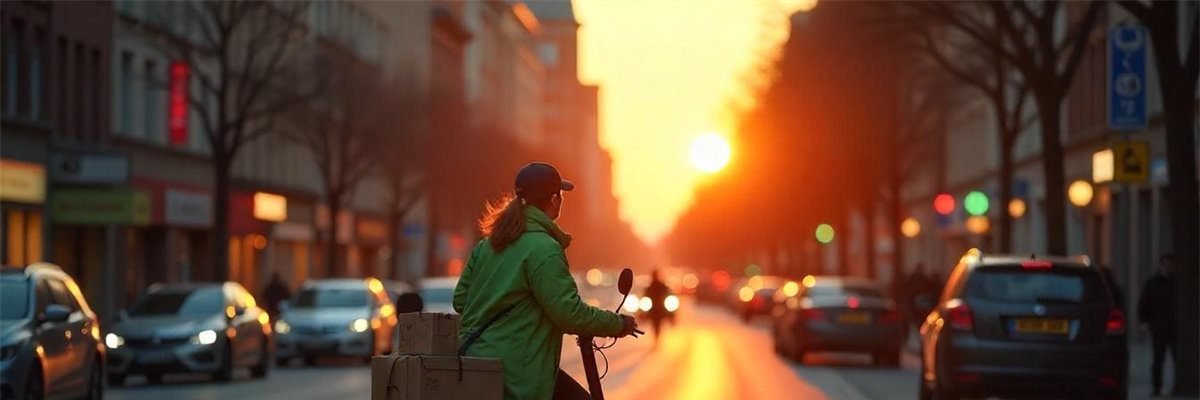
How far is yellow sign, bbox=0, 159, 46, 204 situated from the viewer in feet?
138

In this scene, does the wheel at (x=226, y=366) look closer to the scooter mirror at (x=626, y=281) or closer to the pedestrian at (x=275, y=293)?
the pedestrian at (x=275, y=293)

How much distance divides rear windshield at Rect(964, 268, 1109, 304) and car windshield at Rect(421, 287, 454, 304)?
73.2 ft

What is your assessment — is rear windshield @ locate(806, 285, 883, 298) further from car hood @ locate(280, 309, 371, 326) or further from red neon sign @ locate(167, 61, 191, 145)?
red neon sign @ locate(167, 61, 191, 145)

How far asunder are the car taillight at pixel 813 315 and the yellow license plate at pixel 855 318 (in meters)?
0.29

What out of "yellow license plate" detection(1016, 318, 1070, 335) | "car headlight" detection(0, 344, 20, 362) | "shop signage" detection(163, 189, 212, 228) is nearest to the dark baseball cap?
"car headlight" detection(0, 344, 20, 362)

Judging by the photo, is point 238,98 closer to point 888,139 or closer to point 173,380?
point 173,380

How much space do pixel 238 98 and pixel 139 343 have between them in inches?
572

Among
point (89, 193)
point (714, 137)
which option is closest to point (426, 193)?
point (714, 137)

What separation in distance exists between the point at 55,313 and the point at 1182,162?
1228 centimetres

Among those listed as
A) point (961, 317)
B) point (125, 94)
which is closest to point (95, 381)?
point (961, 317)

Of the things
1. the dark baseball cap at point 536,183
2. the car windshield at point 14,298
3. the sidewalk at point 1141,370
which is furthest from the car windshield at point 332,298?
the dark baseball cap at point 536,183

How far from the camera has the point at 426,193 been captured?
77.5 meters

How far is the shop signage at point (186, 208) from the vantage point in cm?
5431

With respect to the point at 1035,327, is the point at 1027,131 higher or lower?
higher
